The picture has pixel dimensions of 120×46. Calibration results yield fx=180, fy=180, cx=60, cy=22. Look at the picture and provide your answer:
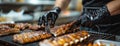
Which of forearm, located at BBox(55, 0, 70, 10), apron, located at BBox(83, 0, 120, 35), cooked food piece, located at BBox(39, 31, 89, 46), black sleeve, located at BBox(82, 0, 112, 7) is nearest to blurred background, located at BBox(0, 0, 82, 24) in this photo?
forearm, located at BBox(55, 0, 70, 10)

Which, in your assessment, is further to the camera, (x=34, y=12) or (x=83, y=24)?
(x=34, y=12)

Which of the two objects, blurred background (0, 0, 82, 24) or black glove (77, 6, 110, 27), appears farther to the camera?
blurred background (0, 0, 82, 24)

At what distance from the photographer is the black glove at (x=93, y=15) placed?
1981 mm

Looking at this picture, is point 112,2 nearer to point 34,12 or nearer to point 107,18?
point 107,18

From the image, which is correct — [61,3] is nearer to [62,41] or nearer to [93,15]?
[93,15]

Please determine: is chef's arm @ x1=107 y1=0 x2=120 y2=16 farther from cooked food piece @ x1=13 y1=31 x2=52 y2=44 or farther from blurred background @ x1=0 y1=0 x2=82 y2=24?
blurred background @ x1=0 y1=0 x2=82 y2=24

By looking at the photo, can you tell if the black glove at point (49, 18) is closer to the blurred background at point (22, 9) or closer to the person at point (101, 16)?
the person at point (101, 16)

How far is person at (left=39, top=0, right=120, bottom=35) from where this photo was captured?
6.59 ft

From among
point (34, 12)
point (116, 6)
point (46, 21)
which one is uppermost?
point (116, 6)

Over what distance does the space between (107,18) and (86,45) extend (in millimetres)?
693

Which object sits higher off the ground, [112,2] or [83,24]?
[112,2]

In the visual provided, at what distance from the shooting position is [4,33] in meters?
2.04

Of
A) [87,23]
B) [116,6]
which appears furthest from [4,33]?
[116,6]

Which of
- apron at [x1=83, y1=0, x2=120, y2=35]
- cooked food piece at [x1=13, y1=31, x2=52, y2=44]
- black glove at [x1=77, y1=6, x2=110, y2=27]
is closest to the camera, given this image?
cooked food piece at [x1=13, y1=31, x2=52, y2=44]
